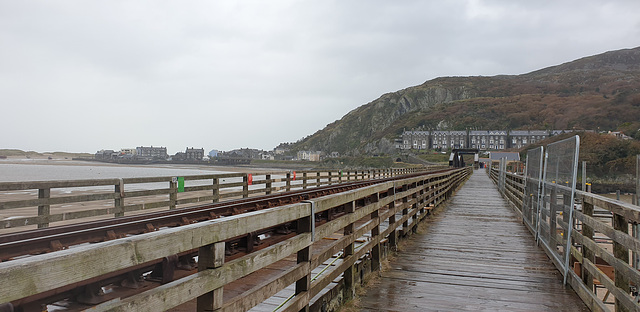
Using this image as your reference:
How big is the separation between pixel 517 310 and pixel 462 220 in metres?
7.04

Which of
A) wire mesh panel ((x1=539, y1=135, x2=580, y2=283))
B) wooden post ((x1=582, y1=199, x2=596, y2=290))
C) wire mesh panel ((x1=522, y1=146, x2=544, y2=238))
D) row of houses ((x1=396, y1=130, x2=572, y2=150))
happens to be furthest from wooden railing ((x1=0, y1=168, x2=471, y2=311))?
row of houses ((x1=396, y1=130, x2=572, y2=150))

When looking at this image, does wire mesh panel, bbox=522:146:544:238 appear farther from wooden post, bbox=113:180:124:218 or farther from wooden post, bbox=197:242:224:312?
wooden post, bbox=113:180:124:218

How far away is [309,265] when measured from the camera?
11.8ft

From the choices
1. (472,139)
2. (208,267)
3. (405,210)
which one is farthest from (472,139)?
(208,267)

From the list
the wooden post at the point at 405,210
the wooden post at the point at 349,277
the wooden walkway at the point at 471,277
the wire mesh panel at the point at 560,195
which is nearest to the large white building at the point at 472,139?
the wooden walkway at the point at 471,277

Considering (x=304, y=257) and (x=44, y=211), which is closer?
(x=304, y=257)

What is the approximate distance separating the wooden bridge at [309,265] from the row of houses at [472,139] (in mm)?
162605

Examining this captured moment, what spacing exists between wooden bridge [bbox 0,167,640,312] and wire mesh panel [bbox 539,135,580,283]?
0.44ft

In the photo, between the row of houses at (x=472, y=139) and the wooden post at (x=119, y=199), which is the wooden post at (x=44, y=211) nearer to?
the wooden post at (x=119, y=199)

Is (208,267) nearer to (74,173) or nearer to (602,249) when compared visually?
(602,249)

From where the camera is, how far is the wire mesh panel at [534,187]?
8.08 metres

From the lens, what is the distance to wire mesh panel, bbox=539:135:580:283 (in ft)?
18.1

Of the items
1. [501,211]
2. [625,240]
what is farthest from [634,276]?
[501,211]

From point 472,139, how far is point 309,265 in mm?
181131
